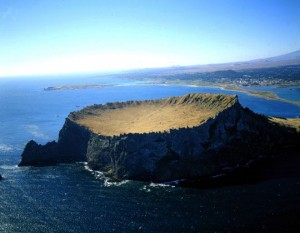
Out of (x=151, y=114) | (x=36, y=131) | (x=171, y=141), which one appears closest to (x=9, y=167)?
(x=171, y=141)

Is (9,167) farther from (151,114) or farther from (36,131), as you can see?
(36,131)

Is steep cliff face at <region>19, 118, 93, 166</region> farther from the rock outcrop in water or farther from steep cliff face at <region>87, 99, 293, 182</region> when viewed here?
steep cliff face at <region>87, 99, 293, 182</region>

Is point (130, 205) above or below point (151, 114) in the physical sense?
below

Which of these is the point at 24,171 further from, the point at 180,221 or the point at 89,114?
the point at 180,221

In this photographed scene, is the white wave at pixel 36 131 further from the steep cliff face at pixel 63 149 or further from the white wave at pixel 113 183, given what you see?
the white wave at pixel 113 183

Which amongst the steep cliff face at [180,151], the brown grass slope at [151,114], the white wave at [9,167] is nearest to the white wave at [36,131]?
the brown grass slope at [151,114]

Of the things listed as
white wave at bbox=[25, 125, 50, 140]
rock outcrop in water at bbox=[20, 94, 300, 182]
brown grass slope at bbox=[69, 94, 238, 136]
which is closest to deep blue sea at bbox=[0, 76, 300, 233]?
rock outcrop in water at bbox=[20, 94, 300, 182]
